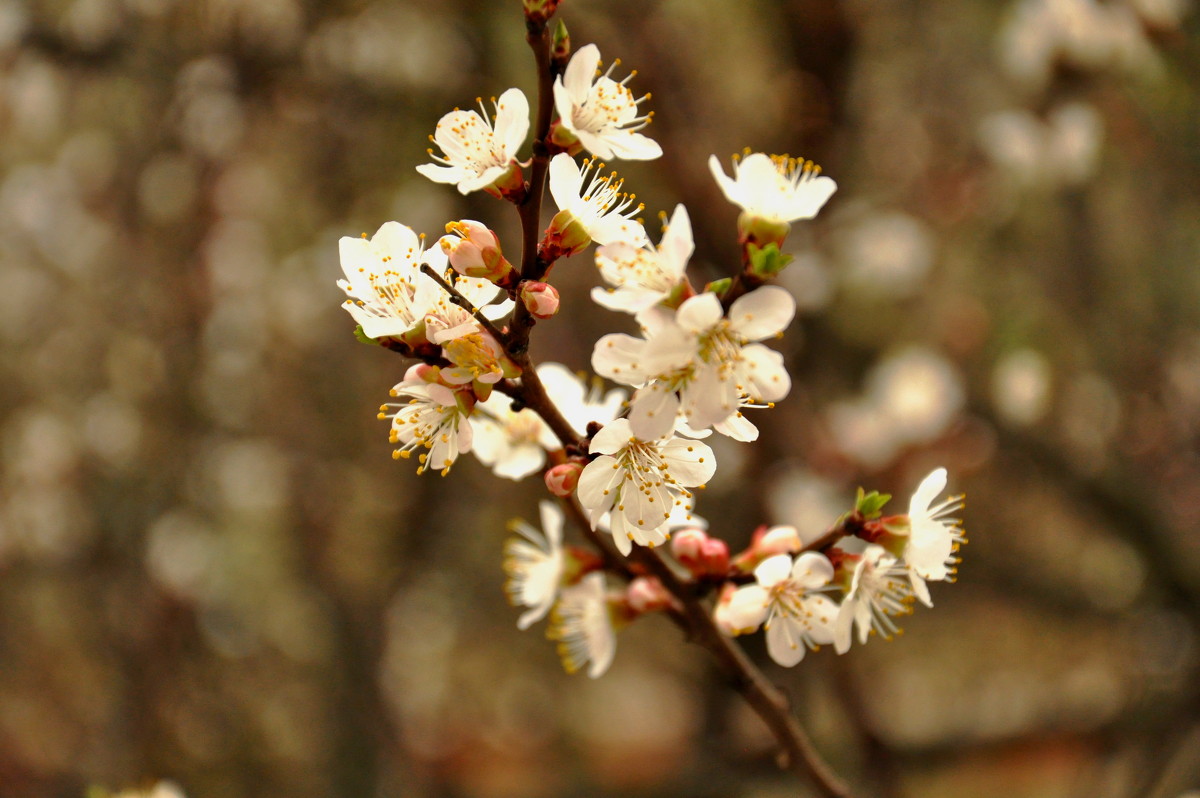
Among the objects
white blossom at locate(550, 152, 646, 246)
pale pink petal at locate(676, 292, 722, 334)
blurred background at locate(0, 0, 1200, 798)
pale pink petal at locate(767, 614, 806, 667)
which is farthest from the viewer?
blurred background at locate(0, 0, 1200, 798)

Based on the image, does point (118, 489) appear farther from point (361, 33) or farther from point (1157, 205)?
point (1157, 205)

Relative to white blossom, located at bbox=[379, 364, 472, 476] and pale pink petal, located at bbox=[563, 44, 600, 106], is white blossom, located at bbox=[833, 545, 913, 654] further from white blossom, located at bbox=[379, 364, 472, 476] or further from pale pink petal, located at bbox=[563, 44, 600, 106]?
pale pink petal, located at bbox=[563, 44, 600, 106]

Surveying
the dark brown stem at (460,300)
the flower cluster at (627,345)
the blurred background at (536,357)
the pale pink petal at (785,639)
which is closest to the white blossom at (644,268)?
the flower cluster at (627,345)

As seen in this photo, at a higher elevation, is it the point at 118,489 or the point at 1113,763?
the point at 1113,763

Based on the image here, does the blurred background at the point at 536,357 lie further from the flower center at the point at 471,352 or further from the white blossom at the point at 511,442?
the flower center at the point at 471,352

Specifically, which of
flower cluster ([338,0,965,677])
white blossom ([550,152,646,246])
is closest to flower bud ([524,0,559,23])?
flower cluster ([338,0,965,677])

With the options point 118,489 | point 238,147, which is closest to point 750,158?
point 238,147

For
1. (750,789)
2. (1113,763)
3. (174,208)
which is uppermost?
(174,208)
